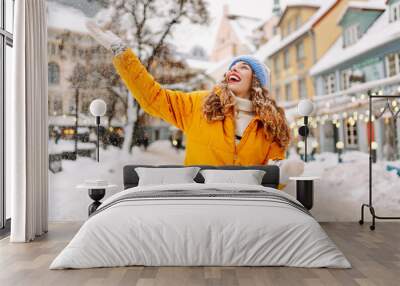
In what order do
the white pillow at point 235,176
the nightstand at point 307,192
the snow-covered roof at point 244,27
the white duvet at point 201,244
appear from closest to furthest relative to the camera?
the white duvet at point 201,244 → the white pillow at point 235,176 → the nightstand at point 307,192 → the snow-covered roof at point 244,27

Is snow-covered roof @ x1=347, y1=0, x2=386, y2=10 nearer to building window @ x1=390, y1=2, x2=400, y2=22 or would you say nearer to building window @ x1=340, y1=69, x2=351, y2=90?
building window @ x1=390, y1=2, x2=400, y2=22

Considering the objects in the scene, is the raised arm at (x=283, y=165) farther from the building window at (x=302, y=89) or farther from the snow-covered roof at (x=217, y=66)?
the snow-covered roof at (x=217, y=66)

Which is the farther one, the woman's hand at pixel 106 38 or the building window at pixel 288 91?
the building window at pixel 288 91

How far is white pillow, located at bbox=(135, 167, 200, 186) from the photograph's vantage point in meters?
4.92

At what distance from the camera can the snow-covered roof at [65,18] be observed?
18.7 feet

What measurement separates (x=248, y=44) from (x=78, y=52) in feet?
6.87

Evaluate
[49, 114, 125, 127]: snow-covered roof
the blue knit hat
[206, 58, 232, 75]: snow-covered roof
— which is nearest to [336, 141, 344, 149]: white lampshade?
the blue knit hat

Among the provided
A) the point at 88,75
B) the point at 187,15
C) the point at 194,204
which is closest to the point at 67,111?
the point at 88,75

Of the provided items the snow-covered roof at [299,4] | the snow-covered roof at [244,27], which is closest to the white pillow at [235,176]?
the snow-covered roof at [244,27]

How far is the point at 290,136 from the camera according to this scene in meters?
5.60

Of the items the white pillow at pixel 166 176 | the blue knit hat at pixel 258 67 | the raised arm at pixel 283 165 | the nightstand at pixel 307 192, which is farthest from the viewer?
the blue knit hat at pixel 258 67

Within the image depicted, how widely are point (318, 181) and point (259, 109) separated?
1139 millimetres

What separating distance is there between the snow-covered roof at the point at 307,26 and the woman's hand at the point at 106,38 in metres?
1.85

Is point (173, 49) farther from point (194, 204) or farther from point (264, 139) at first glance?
point (194, 204)
